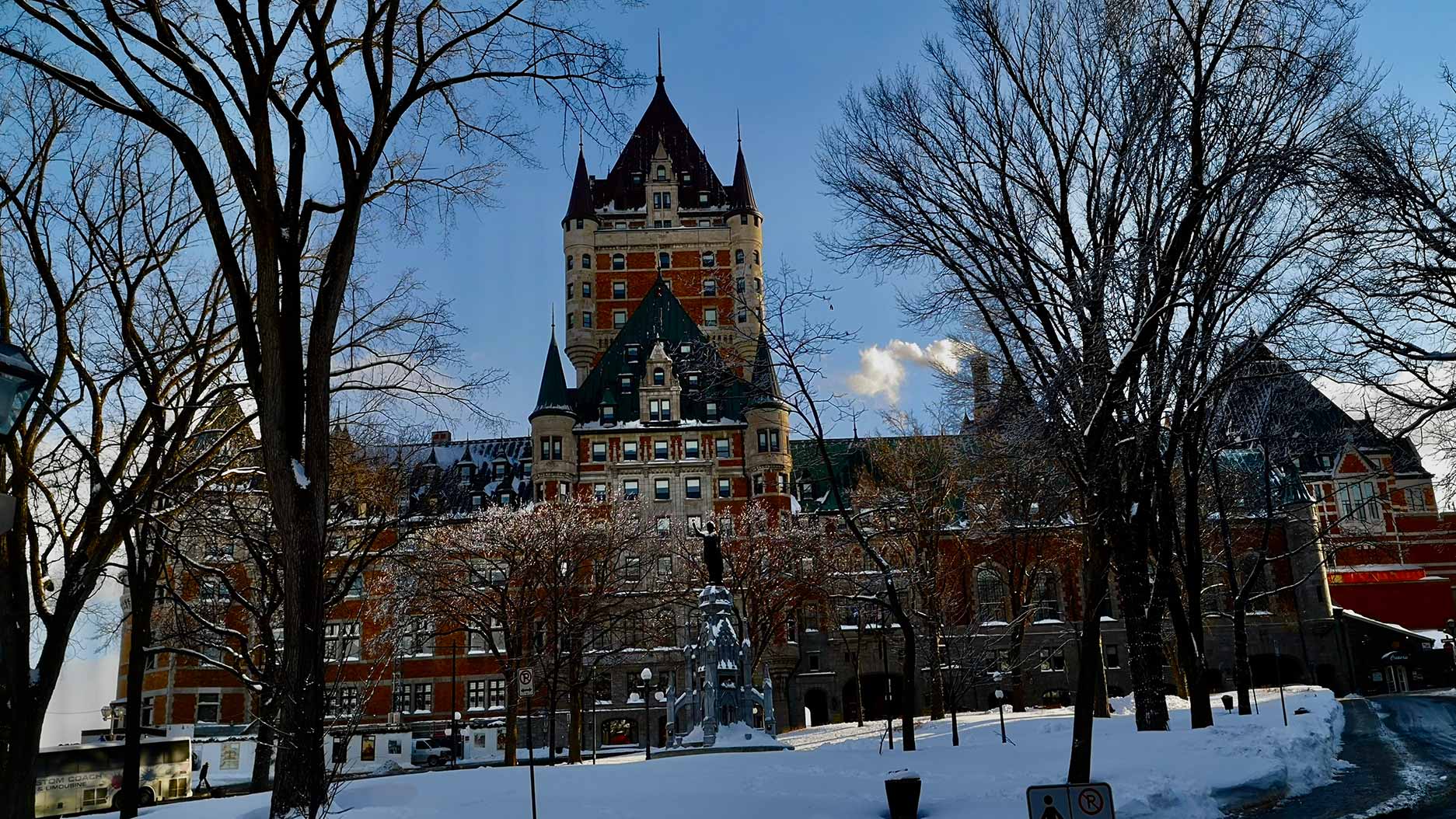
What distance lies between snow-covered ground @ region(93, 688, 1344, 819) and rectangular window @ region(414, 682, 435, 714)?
4037 centimetres

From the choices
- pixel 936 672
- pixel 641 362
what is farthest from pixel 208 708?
pixel 936 672

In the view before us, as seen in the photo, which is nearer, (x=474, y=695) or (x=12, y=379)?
(x=12, y=379)

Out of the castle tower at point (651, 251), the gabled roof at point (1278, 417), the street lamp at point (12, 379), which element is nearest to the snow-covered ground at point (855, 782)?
the gabled roof at point (1278, 417)

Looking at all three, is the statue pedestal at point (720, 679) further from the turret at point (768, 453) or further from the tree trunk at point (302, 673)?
the turret at point (768, 453)

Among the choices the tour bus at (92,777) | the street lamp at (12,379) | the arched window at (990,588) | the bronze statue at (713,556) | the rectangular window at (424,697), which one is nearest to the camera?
the street lamp at (12,379)

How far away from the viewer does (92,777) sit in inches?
1222

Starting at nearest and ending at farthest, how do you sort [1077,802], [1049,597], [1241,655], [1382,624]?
[1077,802]
[1241,655]
[1382,624]
[1049,597]

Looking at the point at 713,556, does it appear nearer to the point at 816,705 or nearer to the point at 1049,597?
the point at 816,705

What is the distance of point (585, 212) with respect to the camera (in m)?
76.8

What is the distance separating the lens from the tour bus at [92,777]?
1185 inches

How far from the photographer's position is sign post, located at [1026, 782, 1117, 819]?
7.52 meters

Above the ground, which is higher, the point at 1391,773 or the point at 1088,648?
the point at 1088,648

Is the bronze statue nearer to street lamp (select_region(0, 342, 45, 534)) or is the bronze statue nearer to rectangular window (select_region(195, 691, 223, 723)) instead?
street lamp (select_region(0, 342, 45, 534))

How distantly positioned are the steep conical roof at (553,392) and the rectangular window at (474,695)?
14942mm
